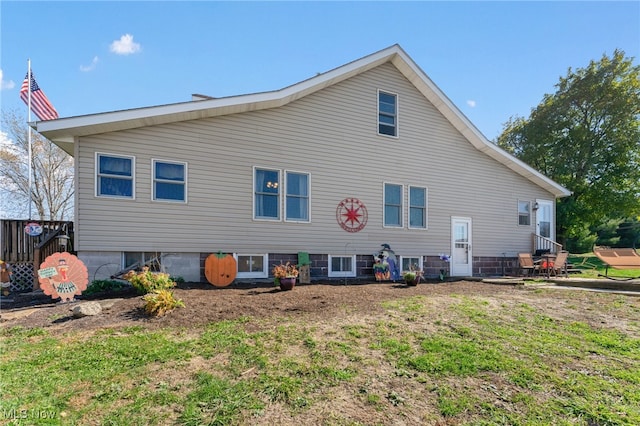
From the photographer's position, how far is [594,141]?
20.8 m

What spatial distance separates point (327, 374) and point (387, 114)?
9437mm

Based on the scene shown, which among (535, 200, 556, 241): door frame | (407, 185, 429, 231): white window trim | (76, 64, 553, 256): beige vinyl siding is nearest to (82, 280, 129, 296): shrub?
(76, 64, 553, 256): beige vinyl siding

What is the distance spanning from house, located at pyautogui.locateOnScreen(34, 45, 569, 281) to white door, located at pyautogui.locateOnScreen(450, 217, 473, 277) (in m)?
0.05

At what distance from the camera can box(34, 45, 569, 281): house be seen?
26.0 feet

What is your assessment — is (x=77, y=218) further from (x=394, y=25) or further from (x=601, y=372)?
(x=394, y=25)

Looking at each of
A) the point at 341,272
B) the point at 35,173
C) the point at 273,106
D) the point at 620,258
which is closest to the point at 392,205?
the point at 341,272

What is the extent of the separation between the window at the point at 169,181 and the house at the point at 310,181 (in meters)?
0.03

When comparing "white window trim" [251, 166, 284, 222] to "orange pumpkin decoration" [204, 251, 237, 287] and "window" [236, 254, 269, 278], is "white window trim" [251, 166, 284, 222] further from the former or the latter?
"orange pumpkin decoration" [204, 251, 237, 287]

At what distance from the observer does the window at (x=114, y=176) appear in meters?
7.79

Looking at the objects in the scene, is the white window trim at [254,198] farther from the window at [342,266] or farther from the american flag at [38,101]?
the american flag at [38,101]

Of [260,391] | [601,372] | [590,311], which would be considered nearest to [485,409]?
[601,372]

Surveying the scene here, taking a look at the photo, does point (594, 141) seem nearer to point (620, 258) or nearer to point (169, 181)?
point (620, 258)

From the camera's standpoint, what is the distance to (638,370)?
391 cm

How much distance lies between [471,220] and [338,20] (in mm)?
7979
